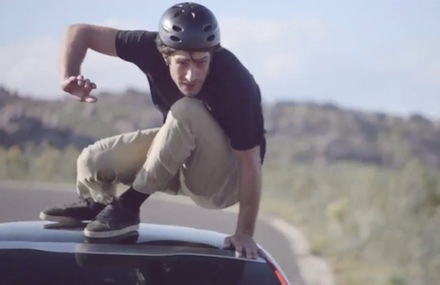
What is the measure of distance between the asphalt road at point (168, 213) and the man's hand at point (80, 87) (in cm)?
553

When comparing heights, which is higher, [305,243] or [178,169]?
[178,169]

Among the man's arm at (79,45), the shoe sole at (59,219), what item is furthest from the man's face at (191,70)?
the shoe sole at (59,219)

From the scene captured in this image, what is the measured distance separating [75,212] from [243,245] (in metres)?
0.95

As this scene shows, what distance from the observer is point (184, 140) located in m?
4.99

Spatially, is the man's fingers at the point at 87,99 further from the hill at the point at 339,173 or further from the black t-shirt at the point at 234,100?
the hill at the point at 339,173

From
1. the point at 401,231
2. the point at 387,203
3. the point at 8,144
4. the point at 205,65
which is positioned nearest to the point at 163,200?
the point at 401,231

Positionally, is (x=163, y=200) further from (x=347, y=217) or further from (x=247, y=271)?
Answer: (x=247, y=271)

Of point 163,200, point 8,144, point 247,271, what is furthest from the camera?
point 8,144

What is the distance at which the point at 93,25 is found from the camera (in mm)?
5512

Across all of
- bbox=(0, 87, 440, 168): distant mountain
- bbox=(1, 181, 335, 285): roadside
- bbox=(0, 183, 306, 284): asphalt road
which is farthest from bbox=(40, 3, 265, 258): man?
bbox=(0, 87, 440, 168): distant mountain

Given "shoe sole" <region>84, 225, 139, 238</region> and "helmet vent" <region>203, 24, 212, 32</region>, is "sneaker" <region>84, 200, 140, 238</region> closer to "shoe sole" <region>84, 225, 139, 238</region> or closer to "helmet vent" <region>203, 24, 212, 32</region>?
"shoe sole" <region>84, 225, 139, 238</region>

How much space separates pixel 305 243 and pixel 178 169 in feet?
29.5

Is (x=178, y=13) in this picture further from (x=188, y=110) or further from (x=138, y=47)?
(x=188, y=110)

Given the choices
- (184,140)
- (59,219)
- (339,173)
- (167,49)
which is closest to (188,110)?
(184,140)
